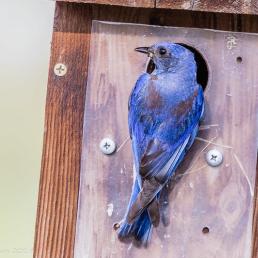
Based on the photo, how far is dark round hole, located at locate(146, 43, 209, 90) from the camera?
3453 millimetres

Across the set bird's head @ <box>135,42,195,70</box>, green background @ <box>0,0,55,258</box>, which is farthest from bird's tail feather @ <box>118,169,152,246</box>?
green background @ <box>0,0,55,258</box>

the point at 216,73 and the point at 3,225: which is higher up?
the point at 216,73

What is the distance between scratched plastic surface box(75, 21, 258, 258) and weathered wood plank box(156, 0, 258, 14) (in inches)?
4.1

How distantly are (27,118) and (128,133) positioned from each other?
148 centimetres

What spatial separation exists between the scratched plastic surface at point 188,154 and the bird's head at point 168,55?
6 centimetres

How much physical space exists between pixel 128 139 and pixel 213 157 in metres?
0.22

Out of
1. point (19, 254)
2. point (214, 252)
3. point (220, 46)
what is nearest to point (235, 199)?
point (214, 252)

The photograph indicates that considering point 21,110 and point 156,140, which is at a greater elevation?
point 21,110

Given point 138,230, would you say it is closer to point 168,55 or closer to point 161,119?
point 161,119

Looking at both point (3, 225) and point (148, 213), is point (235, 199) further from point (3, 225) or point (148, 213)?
point (3, 225)

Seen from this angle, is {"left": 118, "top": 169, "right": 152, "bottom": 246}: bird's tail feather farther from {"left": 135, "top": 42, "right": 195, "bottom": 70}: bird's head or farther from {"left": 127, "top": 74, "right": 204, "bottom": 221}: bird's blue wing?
{"left": 135, "top": 42, "right": 195, "bottom": 70}: bird's head

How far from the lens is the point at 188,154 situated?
11.2 ft

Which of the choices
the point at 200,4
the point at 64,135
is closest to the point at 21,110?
the point at 64,135

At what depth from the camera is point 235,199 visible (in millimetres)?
3451
